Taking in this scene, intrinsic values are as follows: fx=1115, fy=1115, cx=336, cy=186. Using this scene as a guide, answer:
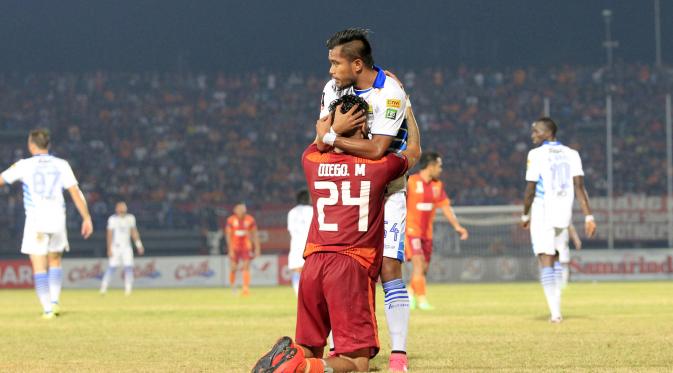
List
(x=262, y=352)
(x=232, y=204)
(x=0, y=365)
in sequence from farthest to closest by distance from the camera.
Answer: (x=232, y=204) → (x=262, y=352) → (x=0, y=365)

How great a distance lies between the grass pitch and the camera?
830 cm

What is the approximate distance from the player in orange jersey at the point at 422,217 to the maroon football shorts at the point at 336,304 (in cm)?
1058

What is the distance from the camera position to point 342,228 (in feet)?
21.0

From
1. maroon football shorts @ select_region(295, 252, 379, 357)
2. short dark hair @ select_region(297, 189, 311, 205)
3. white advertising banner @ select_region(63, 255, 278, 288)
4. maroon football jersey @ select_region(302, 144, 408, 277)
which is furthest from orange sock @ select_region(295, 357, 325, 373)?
white advertising banner @ select_region(63, 255, 278, 288)

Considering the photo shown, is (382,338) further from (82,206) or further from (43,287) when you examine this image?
(43,287)

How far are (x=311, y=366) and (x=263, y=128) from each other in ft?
142

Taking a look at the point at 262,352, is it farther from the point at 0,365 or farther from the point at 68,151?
the point at 68,151

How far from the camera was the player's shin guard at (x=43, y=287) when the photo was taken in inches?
600

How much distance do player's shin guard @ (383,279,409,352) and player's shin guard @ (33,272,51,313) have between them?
8891 millimetres

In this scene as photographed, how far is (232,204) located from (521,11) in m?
26.7

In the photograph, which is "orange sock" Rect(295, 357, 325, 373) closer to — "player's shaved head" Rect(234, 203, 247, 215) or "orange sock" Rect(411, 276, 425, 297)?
"orange sock" Rect(411, 276, 425, 297)

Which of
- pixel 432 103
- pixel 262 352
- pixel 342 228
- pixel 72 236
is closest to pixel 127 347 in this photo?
pixel 262 352

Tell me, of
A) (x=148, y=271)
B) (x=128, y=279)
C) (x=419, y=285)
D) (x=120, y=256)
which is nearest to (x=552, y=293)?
(x=419, y=285)

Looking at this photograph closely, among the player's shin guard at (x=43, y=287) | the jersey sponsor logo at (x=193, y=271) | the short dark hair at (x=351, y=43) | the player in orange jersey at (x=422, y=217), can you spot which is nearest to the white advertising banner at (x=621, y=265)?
the jersey sponsor logo at (x=193, y=271)
